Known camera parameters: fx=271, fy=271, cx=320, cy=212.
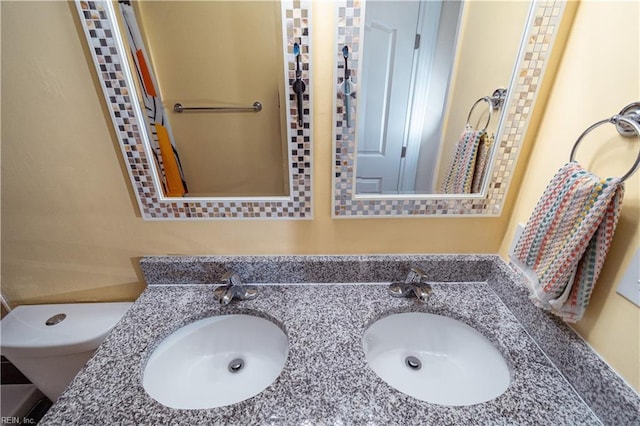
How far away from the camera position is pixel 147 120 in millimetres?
769

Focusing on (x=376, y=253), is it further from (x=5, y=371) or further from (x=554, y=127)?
(x=5, y=371)

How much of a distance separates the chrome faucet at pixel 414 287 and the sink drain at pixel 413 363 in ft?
0.58

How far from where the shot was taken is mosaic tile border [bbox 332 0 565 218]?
0.66 m

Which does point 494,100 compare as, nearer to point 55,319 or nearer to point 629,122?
point 629,122

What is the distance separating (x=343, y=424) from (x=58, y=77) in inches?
42.4

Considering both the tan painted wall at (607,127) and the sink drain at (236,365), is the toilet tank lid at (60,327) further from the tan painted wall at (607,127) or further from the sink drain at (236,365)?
the tan painted wall at (607,127)

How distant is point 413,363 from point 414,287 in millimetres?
220

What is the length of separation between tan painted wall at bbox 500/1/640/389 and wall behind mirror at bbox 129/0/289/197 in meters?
0.71

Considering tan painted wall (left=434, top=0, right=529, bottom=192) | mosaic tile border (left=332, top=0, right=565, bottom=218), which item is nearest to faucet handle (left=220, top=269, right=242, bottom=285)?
mosaic tile border (left=332, top=0, right=565, bottom=218)

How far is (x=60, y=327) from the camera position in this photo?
926 millimetres

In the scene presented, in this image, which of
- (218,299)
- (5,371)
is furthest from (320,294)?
(5,371)

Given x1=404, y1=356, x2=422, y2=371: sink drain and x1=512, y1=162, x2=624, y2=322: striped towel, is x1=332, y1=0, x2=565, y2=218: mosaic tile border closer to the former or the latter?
x1=512, y1=162, x2=624, y2=322: striped towel

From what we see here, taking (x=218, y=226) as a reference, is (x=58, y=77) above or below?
above

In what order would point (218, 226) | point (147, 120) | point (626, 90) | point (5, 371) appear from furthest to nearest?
point (5, 371) → point (218, 226) → point (147, 120) → point (626, 90)
